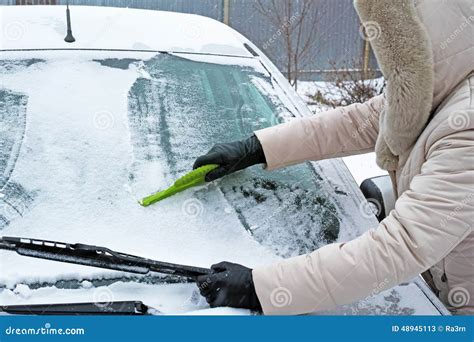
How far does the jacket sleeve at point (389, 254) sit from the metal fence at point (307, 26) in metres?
7.63

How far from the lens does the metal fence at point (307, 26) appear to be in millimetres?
9430

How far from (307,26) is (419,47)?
844cm

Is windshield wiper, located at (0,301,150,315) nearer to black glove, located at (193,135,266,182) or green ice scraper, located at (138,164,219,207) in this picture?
green ice scraper, located at (138,164,219,207)

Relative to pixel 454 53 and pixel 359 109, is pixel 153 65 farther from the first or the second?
pixel 454 53

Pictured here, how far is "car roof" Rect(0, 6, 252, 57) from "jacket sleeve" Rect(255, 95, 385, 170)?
0.62 metres

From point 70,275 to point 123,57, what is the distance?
3.69ft

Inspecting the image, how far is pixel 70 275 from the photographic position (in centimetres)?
155

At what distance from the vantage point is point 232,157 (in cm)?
208

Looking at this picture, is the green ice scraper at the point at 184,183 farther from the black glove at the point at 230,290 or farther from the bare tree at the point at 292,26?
the bare tree at the point at 292,26

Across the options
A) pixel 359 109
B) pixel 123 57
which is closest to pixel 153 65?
pixel 123 57

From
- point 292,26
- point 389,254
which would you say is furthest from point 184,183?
point 292,26
